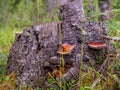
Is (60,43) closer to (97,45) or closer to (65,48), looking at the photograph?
(65,48)

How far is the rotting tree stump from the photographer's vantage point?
11.0ft

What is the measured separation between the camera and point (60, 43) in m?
3.29

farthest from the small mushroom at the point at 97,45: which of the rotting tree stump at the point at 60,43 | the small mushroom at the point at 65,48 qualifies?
the small mushroom at the point at 65,48

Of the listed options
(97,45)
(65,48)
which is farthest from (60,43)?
(97,45)

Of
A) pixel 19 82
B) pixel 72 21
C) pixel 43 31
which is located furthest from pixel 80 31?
pixel 19 82

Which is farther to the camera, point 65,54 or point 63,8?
point 63,8

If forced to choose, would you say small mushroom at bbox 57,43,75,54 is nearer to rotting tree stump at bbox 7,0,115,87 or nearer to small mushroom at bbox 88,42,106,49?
rotting tree stump at bbox 7,0,115,87

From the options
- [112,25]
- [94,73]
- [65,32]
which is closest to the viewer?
[94,73]

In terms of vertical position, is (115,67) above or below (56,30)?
below

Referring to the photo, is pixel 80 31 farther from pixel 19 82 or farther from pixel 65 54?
pixel 19 82

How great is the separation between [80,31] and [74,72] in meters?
0.43

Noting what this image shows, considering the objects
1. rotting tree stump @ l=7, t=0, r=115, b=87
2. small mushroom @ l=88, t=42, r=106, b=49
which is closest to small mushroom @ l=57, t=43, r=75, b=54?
rotting tree stump @ l=7, t=0, r=115, b=87

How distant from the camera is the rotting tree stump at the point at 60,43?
3.34m

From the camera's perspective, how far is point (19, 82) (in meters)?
3.52
